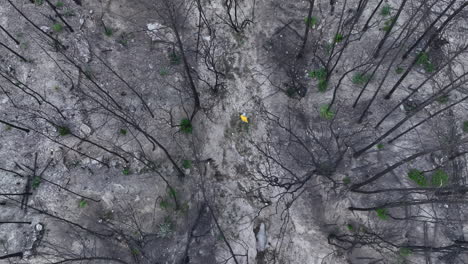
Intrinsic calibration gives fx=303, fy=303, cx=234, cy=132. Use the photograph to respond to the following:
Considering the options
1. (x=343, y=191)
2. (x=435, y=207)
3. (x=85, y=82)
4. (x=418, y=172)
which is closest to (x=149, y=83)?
(x=85, y=82)

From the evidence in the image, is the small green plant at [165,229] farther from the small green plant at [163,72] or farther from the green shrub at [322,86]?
the green shrub at [322,86]

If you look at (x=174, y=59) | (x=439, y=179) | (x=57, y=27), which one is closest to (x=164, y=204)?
(x=174, y=59)

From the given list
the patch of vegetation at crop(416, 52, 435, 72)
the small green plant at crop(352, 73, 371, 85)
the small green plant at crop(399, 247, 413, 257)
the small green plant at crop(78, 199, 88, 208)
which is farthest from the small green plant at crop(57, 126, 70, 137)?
the patch of vegetation at crop(416, 52, 435, 72)

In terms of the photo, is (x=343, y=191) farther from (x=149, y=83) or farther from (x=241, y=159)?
(x=149, y=83)

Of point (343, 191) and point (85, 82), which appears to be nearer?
point (343, 191)

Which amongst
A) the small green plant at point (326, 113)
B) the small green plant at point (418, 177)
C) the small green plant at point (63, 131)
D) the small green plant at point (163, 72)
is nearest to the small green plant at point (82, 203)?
the small green plant at point (63, 131)
